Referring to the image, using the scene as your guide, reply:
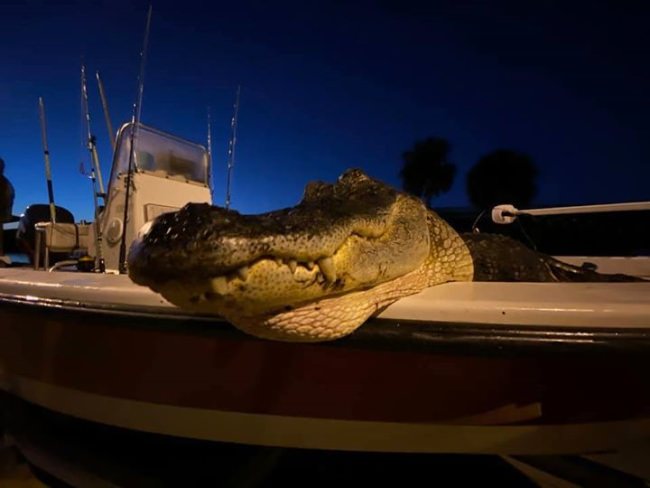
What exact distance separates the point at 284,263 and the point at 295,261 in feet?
0.10

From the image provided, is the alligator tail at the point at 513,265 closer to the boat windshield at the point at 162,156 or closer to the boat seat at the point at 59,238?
the boat windshield at the point at 162,156

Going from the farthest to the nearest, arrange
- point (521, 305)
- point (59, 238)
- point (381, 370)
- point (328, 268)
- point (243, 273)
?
point (59, 238)
point (381, 370)
point (521, 305)
point (328, 268)
point (243, 273)

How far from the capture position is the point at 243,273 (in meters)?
1.01

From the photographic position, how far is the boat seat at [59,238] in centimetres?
382

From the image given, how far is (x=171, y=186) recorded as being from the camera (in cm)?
420

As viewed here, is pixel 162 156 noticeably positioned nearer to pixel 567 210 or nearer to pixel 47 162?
pixel 47 162

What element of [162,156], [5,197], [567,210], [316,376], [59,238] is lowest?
[316,376]

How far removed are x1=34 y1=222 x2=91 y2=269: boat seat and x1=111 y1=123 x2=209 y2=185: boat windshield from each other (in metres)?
0.64

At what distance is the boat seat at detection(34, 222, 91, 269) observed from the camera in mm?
3824

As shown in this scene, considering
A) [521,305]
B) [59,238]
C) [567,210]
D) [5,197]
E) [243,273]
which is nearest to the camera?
[243,273]

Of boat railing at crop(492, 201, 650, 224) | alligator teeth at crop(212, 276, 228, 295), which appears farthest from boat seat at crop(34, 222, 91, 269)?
boat railing at crop(492, 201, 650, 224)

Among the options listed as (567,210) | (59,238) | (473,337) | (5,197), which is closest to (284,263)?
(473,337)

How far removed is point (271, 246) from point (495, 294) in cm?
92

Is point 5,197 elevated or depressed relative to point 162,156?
depressed
